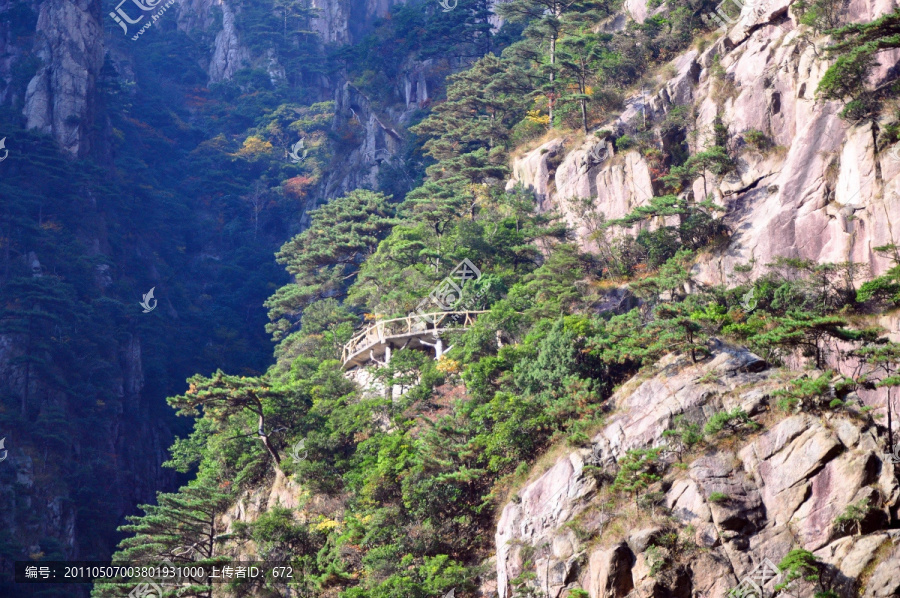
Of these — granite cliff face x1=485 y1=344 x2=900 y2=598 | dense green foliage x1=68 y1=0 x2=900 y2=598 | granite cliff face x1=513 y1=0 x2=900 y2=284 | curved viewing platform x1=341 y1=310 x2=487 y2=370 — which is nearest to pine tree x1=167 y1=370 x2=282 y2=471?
dense green foliage x1=68 y1=0 x2=900 y2=598

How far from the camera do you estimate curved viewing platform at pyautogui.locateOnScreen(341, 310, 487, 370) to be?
29062 mm

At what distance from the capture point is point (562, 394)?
22.3 meters

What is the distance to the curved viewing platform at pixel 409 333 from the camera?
29.1m

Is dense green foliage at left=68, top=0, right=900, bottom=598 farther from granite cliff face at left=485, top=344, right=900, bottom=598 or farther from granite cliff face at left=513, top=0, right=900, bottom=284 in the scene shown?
granite cliff face at left=513, top=0, right=900, bottom=284

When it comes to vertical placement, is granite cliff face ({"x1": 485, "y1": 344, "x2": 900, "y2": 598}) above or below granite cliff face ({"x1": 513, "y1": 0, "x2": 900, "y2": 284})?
below

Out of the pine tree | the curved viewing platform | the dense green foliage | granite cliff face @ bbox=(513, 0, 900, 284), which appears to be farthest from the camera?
the curved viewing platform

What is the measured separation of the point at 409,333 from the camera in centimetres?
2950

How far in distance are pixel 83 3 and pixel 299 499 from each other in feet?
140

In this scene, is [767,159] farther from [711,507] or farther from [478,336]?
[711,507]

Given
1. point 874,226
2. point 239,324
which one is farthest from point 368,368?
point 239,324

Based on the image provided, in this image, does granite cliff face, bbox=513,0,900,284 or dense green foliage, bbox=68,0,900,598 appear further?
granite cliff face, bbox=513,0,900,284

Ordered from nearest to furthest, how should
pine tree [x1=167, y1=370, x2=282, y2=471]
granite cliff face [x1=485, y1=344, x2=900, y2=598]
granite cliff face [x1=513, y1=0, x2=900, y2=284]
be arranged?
granite cliff face [x1=485, y1=344, x2=900, y2=598] < granite cliff face [x1=513, y1=0, x2=900, y2=284] < pine tree [x1=167, y1=370, x2=282, y2=471]

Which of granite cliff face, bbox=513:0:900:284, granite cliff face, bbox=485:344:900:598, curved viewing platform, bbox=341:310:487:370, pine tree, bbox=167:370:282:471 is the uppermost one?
granite cliff face, bbox=513:0:900:284

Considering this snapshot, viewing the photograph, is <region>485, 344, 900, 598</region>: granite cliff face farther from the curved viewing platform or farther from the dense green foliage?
the curved viewing platform
